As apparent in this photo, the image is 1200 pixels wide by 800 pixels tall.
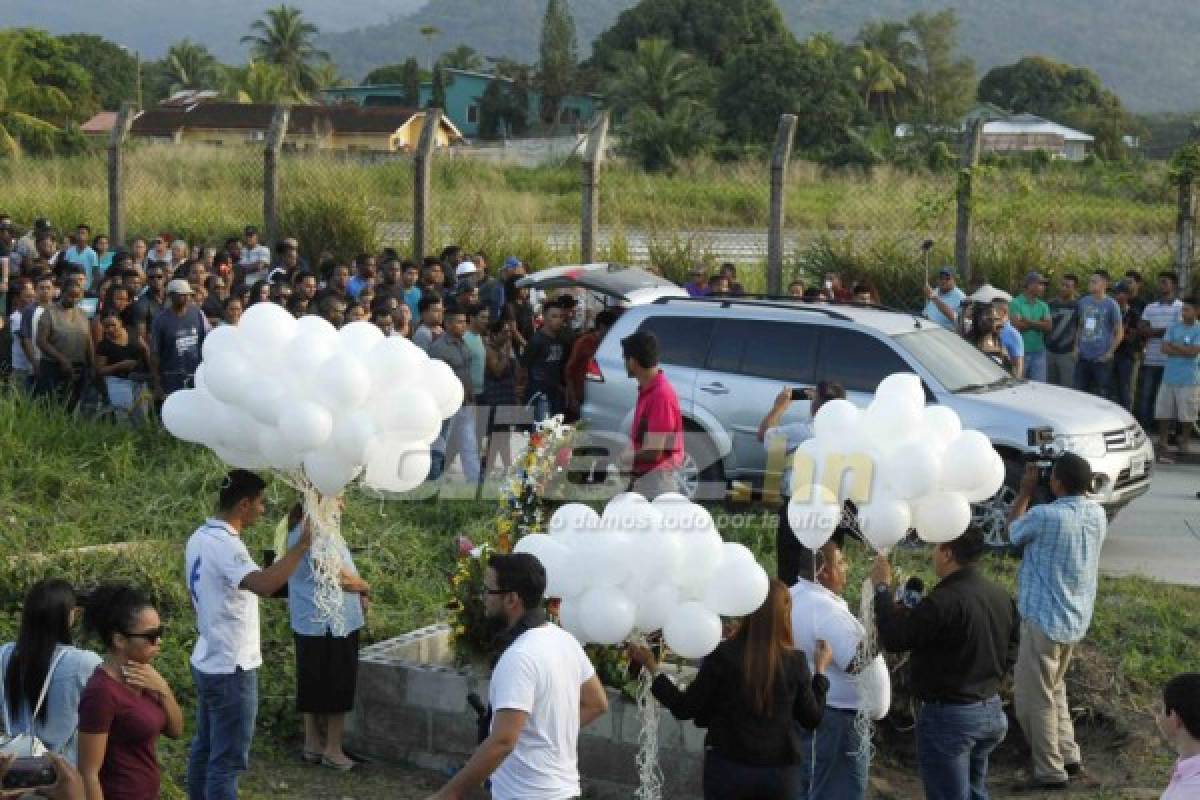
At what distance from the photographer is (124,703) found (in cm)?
581

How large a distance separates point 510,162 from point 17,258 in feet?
40.2

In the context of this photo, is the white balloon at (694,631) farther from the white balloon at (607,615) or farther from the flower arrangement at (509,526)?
the flower arrangement at (509,526)

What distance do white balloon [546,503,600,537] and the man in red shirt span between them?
3096mm

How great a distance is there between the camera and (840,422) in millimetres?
7488

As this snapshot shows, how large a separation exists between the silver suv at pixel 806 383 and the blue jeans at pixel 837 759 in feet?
17.5

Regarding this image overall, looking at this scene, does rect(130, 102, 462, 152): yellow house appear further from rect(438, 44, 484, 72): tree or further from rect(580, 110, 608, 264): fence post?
rect(438, 44, 484, 72): tree

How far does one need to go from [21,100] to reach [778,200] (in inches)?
1657

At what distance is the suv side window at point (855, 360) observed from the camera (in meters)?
12.9

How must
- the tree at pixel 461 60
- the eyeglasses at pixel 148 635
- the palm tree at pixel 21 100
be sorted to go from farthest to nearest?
the tree at pixel 461 60 → the palm tree at pixel 21 100 → the eyeglasses at pixel 148 635

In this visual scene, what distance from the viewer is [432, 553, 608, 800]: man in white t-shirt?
18.2 ft

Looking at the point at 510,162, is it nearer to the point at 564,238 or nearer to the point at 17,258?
the point at 564,238

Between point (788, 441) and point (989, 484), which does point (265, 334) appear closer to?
point (989, 484)

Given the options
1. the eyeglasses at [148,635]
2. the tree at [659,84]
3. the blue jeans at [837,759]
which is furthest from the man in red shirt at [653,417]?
the tree at [659,84]

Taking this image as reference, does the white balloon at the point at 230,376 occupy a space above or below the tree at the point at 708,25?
below
